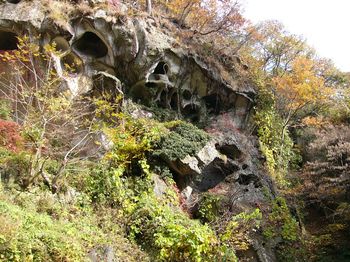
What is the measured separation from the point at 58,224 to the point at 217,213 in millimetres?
6921

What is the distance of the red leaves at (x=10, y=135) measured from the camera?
1140 centimetres

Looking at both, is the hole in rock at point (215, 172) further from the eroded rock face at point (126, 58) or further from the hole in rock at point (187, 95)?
the hole in rock at point (187, 95)

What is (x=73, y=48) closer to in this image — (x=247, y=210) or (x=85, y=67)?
(x=85, y=67)

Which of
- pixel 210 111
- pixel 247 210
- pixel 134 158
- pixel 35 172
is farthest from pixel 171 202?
pixel 210 111

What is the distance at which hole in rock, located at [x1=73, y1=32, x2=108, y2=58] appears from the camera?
15407 millimetres

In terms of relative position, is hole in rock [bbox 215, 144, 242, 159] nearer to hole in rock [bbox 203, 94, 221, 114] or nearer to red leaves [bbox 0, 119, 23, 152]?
hole in rock [bbox 203, 94, 221, 114]

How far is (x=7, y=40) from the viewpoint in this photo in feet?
50.1

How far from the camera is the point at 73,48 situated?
15.0 m

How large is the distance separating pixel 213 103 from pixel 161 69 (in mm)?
3723

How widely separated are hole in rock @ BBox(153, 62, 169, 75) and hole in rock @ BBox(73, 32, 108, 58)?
2.43 meters

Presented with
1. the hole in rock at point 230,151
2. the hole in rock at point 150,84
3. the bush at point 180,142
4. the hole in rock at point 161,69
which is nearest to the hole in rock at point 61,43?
the hole in rock at point 150,84

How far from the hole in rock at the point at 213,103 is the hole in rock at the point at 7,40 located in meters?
9.34

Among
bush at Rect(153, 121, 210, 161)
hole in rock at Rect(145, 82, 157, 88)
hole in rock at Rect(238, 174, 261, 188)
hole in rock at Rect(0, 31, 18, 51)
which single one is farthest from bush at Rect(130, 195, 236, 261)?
hole in rock at Rect(0, 31, 18, 51)

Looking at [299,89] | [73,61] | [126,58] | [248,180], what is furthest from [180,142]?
[299,89]
